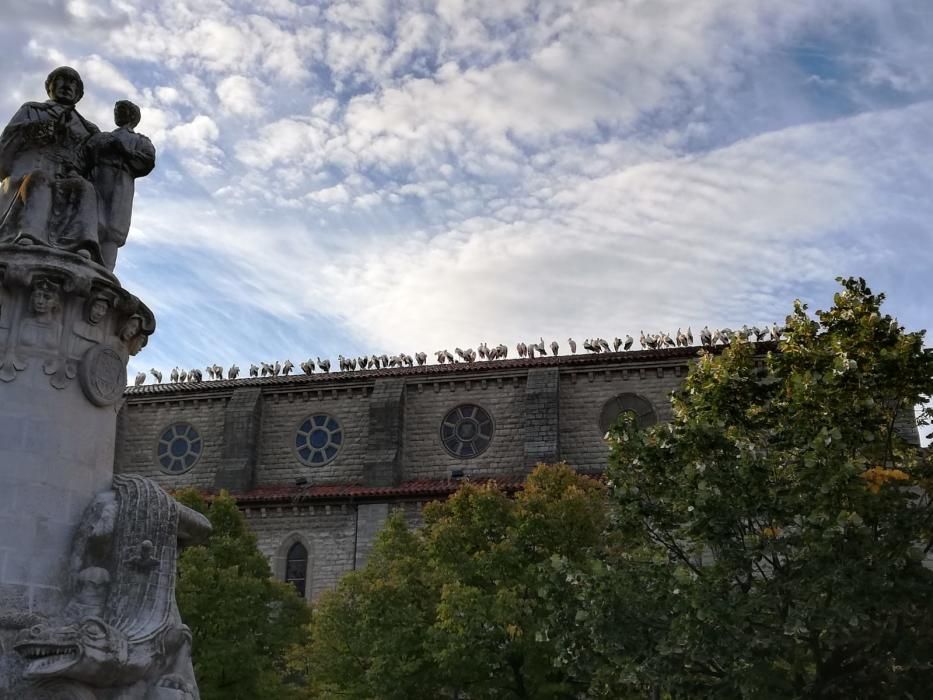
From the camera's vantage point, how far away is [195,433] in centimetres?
4422

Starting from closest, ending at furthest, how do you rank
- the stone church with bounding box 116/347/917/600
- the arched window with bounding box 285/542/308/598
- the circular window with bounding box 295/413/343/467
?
the arched window with bounding box 285/542/308/598
the stone church with bounding box 116/347/917/600
the circular window with bounding box 295/413/343/467

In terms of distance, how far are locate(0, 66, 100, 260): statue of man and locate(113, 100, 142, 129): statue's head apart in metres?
0.35

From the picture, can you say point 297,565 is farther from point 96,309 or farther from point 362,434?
point 96,309

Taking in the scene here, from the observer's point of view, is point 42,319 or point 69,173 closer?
Result: point 42,319

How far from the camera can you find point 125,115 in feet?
34.2

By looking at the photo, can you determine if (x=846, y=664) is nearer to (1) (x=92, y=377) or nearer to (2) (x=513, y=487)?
(1) (x=92, y=377)

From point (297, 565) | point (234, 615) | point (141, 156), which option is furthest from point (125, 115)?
point (297, 565)

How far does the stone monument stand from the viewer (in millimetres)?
7949

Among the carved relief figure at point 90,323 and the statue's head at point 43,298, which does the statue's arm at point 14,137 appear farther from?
the carved relief figure at point 90,323

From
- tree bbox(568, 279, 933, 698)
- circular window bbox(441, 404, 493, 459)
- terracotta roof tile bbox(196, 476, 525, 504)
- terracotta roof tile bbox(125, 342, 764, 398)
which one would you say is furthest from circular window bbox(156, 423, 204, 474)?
tree bbox(568, 279, 933, 698)

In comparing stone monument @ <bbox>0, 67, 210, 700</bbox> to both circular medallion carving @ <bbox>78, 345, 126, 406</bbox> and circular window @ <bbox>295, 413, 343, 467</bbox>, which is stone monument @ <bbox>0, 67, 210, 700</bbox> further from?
circular window @ <bbox>295, 413, 343, 467</bbox>

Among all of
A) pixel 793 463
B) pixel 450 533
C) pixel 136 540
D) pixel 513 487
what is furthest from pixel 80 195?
pixel 513 487

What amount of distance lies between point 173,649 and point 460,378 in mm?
33307

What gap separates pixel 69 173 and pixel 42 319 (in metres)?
1.72
